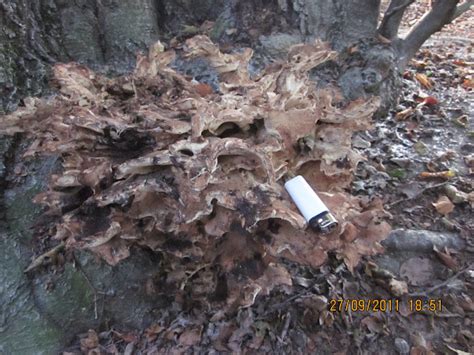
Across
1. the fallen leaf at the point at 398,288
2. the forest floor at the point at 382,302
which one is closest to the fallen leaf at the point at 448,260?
the forest floor at the point at 382,302

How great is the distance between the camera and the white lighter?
168 cm

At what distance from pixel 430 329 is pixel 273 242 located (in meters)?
1.46

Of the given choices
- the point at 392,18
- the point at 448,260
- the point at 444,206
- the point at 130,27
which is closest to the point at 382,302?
the point at 448,260

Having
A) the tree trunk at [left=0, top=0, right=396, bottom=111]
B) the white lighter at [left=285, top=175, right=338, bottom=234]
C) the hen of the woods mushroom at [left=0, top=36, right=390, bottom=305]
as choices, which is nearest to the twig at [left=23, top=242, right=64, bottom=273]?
the hen of the woods mushroom at [left=0, top=36, right=390, bottom=305]

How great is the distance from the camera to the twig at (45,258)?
2252 millimetres

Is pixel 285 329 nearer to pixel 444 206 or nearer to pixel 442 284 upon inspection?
pixel 442 284

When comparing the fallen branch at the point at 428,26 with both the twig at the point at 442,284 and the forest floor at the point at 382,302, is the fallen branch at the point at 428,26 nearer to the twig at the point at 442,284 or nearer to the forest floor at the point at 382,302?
the forest floor at the point at 382,302

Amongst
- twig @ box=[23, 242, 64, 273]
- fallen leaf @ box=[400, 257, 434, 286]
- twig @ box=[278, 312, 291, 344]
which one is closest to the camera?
twig @ box=[23, 242, 64, 273]

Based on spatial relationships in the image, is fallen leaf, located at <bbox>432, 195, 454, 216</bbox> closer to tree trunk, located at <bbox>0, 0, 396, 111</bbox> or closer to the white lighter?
tree trunk, located at <bbox>0, 0, 396, 111</bbox>

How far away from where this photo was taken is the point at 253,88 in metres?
1.82

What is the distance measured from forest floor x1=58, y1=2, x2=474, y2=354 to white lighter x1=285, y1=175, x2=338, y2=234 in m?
0.97

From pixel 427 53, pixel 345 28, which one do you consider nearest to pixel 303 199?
pixel 345 28

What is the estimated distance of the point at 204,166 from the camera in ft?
4.97

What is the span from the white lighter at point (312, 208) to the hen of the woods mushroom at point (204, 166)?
5cm
